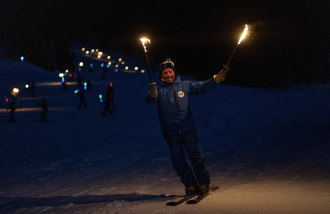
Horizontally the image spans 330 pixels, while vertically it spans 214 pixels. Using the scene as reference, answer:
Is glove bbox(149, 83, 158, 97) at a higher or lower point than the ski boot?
higher

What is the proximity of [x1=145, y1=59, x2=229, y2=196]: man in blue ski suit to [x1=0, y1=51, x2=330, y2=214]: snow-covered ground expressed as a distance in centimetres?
36

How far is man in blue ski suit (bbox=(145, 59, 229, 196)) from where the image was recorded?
5070 millimetres

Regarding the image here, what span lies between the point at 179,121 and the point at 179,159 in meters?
0.53

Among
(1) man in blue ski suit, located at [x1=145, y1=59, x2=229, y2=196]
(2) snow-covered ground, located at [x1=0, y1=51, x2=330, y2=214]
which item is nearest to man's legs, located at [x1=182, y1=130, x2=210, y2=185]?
(1) man in blue ski suit, located at [x1=145, y1=59, x2=229, y2=196]

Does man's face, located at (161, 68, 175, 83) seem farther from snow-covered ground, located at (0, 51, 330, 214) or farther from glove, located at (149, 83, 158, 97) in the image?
snow-covered ground, located at (0, 51, 330, 214)

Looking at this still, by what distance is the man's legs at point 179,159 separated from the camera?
5098mm

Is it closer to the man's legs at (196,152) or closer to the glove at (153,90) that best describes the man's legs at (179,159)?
the man's legs at (196,152)

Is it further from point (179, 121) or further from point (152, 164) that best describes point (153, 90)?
point (152, 164)

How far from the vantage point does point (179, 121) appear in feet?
16.5

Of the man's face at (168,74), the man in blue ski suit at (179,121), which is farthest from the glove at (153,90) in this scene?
the man's face at (168,74)

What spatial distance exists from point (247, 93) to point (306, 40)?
1158cm

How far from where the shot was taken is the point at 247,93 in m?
29.8

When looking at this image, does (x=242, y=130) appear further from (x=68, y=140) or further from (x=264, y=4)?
(x=264, y=4)

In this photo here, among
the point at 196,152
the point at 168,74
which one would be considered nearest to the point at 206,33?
the point at 168,74
